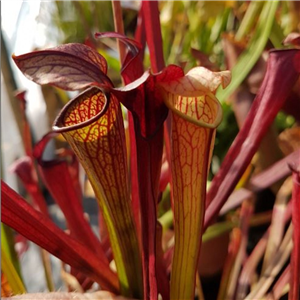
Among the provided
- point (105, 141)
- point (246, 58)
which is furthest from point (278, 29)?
point (105, 141)

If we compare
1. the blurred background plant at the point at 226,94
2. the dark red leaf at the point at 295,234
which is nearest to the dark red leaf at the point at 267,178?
the blurred background plant at the point at 226,94

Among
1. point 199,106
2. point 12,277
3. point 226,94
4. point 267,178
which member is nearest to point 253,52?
point 226,94

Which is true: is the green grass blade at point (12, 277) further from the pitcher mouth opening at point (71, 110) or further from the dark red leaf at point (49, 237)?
the pitcher mouth opening at point (71, 110)

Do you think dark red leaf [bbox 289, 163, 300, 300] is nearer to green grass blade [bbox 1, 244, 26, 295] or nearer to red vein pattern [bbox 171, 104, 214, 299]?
red vein pattern [bbox 171, 104, 214, 299]

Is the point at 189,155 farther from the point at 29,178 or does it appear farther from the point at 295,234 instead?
the point at 29,178

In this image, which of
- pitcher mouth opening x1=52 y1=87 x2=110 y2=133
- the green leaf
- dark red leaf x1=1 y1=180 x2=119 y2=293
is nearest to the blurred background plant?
the green leaf

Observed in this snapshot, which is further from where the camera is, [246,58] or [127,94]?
[246,58]

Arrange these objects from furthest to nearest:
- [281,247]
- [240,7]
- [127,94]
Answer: [240,7] < [281,247] < [127,94]

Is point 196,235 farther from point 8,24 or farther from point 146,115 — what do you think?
point 8,24
